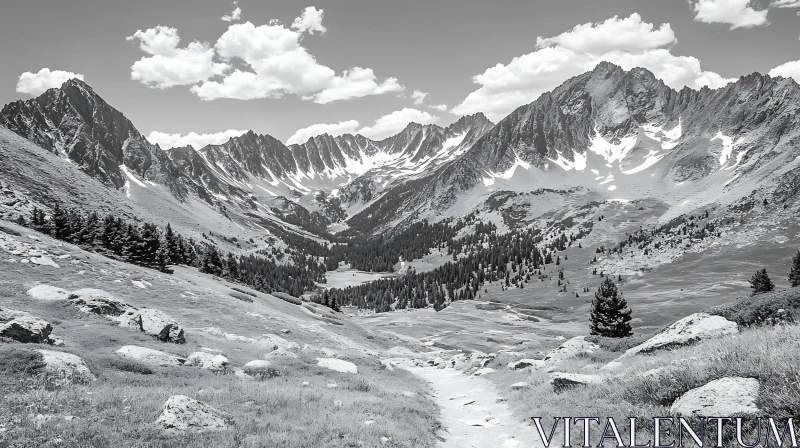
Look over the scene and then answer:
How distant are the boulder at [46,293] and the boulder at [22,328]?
11262 millimetres

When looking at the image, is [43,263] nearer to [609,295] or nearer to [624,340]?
[624,340]

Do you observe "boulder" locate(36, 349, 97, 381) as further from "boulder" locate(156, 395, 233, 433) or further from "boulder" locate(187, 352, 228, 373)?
"boulder" locate(187, 352, 228, 373)

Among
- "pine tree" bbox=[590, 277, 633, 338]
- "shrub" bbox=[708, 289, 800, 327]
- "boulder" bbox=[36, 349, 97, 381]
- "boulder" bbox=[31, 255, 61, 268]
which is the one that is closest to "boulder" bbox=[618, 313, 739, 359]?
"shrub" bbox=[708, 289, 800, 327]

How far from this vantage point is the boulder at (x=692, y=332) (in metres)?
18.3

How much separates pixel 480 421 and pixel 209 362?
46.4 feet

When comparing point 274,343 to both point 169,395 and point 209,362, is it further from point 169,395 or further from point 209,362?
point 169,395

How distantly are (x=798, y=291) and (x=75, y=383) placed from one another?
3192 centimetres

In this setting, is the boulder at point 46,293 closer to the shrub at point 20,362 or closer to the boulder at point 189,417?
the shrub at point 20,362

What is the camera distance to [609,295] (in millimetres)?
55750

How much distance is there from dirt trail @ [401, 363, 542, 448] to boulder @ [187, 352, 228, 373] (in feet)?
38.5

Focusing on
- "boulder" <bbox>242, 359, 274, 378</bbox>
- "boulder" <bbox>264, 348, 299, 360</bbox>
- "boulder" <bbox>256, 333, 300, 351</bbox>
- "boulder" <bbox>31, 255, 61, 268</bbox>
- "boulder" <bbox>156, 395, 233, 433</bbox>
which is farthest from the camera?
"boulder" <bbox>31, 255, 61, 268</bbox>

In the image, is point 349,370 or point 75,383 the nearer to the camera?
point 75,383

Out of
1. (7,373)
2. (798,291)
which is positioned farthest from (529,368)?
(7,373)

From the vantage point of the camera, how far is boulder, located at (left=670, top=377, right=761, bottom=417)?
8.99 meters
